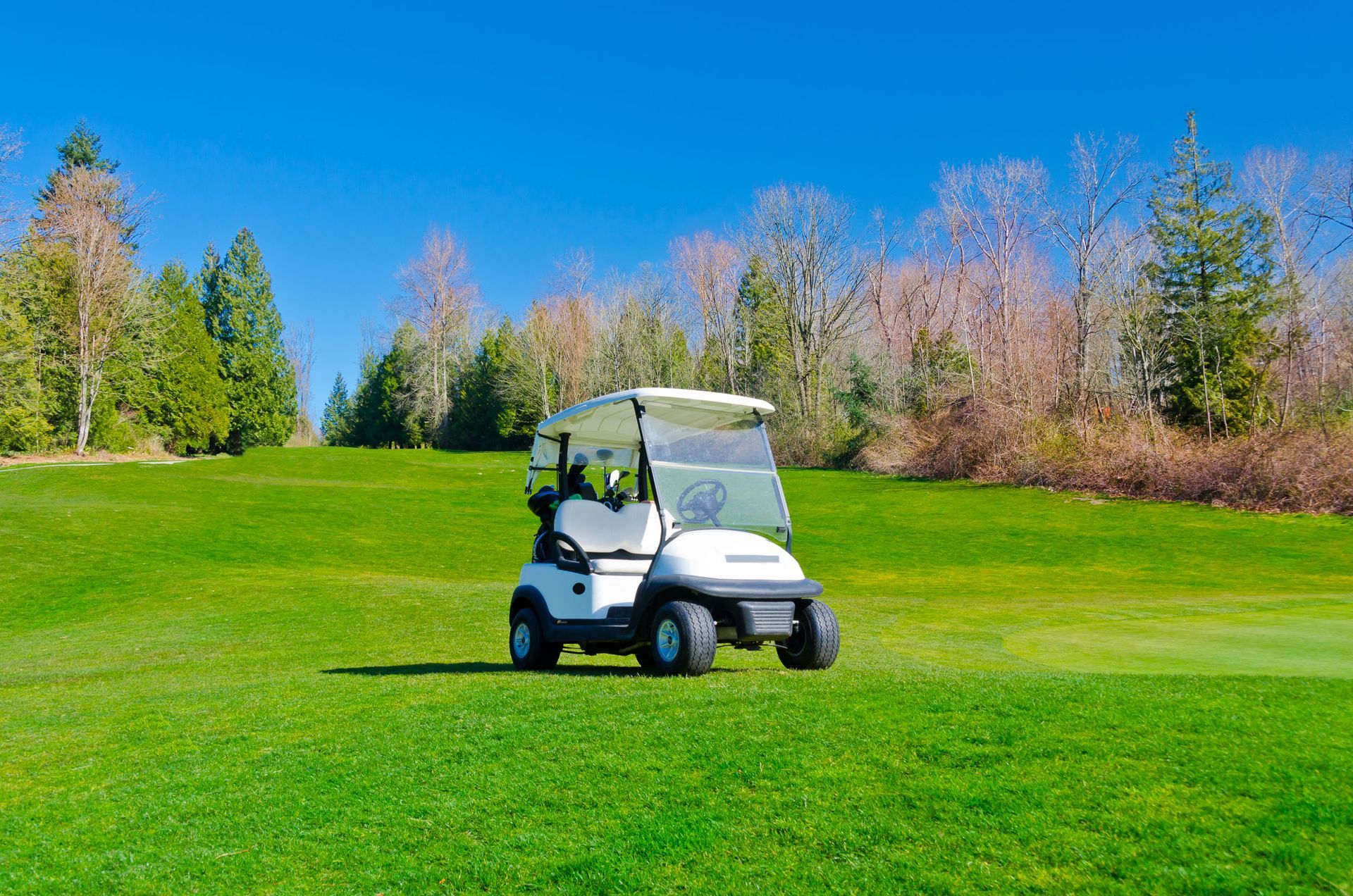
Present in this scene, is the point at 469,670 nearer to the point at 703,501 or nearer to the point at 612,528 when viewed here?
the point at 612,528

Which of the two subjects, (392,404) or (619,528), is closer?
(619,528)

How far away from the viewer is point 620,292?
64.9 m

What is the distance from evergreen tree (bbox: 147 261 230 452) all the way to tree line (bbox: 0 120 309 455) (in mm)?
76

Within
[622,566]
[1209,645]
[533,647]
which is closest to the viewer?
[622,566]

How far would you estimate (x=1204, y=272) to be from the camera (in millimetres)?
37906

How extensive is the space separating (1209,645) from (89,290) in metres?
47.2

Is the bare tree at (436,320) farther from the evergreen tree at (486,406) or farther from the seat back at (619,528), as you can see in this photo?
the seat back at (619,528)

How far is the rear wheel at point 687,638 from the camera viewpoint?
6262 millimetres

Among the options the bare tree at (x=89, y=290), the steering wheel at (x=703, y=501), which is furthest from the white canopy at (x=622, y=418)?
the bare tree at (x=89, y=290)

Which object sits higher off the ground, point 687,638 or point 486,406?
point 486,406

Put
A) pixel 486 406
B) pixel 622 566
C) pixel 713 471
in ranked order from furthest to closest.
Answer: pixel 486 406
pixel 622 566
pixel 713 471

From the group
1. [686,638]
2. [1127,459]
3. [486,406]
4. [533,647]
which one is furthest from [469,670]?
[486,406]

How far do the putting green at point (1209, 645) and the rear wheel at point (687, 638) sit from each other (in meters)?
4.10

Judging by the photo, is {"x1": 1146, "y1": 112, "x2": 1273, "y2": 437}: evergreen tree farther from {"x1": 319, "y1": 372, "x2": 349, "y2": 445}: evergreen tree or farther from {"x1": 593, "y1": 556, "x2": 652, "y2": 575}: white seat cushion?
{"x1": 319, "y1": 372, "x2": 349, "y2": 445}: evergreen tree
